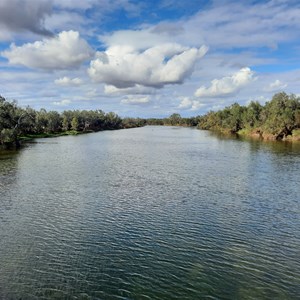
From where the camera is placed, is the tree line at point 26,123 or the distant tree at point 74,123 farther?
the distant tree at point 74,123

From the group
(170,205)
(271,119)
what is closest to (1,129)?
(170,205)

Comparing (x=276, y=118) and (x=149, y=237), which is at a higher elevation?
(x=276, y=118)

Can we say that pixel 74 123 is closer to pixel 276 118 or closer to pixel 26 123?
pixel 26 123

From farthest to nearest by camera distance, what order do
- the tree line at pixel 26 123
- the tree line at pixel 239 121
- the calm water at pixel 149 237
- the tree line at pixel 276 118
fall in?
the tree line at pixel 276 118
the tree line at pixel 239 121
the tree line at pixel 26 123
the calm water at pixel 149 237

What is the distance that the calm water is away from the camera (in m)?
18.3

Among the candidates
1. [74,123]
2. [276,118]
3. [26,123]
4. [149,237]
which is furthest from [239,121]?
[149,237]

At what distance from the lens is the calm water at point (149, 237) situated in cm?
1831

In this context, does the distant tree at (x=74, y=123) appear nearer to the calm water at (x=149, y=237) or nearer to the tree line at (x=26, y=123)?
the tree line at (x=26, y=123)

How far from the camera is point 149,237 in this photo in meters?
25.2

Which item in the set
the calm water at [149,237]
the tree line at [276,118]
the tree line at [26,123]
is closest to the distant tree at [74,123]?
the tree line at [26,123]

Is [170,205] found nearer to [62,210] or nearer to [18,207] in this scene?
[62,210]

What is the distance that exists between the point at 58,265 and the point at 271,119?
11918cm

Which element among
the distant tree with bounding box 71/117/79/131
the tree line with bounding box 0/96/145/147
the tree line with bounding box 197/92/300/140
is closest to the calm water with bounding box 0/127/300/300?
the tree line with bounding box 0/96/145/147

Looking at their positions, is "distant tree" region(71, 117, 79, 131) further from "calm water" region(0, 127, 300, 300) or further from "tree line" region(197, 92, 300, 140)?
"calm water" region(0, 127, 300, 300)
